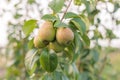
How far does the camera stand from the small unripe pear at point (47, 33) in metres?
1.24

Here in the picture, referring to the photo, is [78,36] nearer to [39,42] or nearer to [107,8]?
[39,42]

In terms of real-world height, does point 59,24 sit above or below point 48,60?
above

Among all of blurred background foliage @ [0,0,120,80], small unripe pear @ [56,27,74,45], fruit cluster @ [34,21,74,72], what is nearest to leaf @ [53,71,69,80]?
fruit cluster @ [34,21,74,72]

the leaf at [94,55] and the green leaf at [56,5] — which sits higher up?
the green leaf at [56,5]

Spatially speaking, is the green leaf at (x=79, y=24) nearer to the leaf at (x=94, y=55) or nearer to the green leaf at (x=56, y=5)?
the green leaf at (x=56, y=5)

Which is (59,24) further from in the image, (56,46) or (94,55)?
(94,55)

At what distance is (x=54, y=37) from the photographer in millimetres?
1261

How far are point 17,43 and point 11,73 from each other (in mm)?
225

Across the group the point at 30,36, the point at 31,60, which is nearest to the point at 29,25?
the point at 31,60

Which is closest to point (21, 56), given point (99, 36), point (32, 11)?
point (32, 11)

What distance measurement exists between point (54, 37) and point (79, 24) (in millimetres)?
113

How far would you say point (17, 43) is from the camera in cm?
266

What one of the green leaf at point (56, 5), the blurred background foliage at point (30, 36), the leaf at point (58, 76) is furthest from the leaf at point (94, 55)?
the green leaf at point (56, 5)

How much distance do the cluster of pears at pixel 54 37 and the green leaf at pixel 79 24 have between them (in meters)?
0.05
